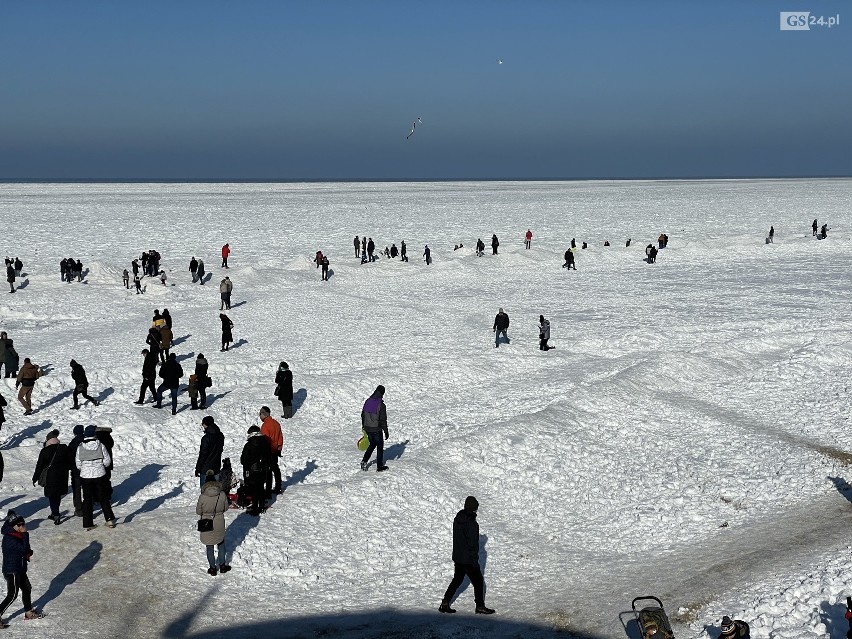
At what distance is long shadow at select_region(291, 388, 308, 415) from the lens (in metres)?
18.4

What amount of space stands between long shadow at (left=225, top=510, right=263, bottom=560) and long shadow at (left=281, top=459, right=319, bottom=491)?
210 centimetres

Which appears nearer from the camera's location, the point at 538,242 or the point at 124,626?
the point at 124,626

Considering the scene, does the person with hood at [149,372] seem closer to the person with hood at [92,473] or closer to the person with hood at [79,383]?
the person with hood at [79,383]

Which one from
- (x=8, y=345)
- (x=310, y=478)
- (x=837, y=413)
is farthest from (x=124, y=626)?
(x=837, y=413)

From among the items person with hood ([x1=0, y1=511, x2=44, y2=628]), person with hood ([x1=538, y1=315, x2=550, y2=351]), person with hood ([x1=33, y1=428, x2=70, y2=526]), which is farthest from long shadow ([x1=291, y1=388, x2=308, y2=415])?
person with hood ([x1=0, y1=511, x2=44, y2=628])

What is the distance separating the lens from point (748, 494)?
13281mm

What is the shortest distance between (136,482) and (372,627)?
669 centimetres

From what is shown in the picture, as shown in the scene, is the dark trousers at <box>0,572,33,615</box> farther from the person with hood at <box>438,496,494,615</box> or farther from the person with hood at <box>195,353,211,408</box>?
the person with hood at <box>195,353,211,408</box>

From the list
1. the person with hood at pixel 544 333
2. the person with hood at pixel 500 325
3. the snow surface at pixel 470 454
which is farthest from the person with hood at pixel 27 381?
the person with hood at pixel 544 333

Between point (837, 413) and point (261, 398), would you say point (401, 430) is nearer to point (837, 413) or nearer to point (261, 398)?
point (261, 398)

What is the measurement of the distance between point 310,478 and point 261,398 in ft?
15.9

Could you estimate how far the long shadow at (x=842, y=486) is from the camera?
13.1 metres

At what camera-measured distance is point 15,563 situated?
8.94 m

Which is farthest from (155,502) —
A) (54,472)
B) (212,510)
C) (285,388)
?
(285,388)
